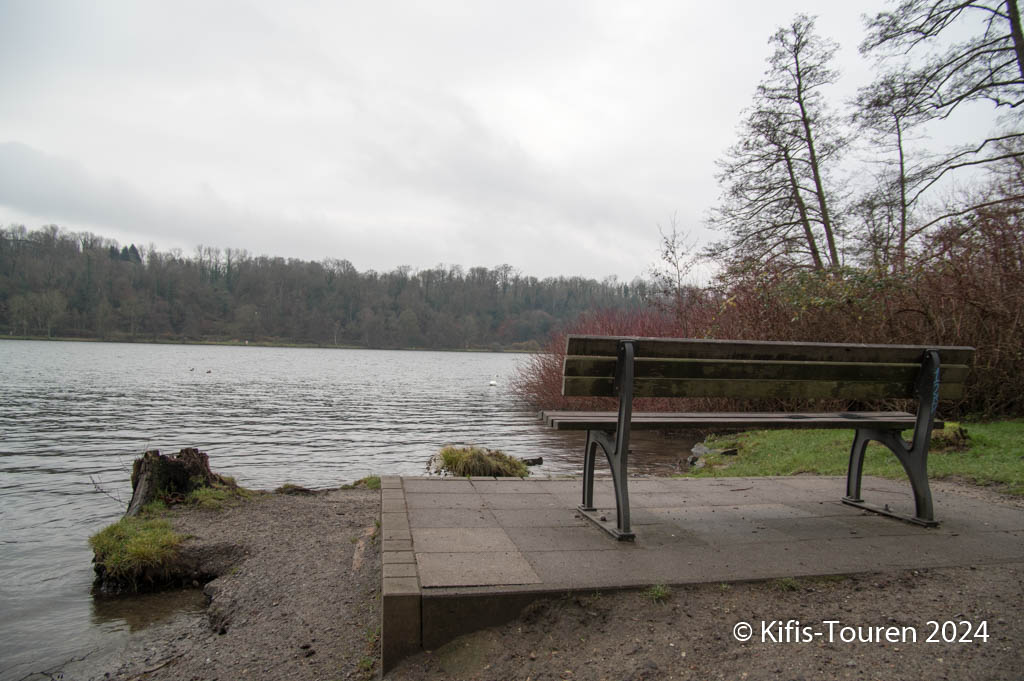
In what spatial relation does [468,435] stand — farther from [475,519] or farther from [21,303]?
[21,303]

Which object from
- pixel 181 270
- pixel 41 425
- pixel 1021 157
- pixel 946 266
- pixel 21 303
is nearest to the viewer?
pixel 946 266

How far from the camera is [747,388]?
4.11 metres

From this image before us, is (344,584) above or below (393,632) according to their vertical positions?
below

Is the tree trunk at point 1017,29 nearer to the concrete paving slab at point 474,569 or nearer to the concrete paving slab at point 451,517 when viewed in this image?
the concrete paving slab at point 451,517

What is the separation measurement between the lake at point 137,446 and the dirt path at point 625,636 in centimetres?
84

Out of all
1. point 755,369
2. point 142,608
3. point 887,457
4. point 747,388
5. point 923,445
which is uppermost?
point 755,369

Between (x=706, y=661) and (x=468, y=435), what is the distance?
14792 mm

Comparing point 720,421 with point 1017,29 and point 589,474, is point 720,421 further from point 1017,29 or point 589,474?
point 1017,29

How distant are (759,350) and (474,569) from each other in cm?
214

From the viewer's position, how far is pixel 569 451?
1516 cm

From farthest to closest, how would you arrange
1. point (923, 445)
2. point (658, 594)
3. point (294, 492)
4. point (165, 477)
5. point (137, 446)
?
point (137, 446) < point (294, 492) < point (165, 477) < point (923, 445) < point (658, 594)

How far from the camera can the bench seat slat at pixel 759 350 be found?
386 cm

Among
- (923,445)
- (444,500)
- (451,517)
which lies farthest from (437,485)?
(923,445)

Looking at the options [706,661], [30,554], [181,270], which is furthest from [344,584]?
[181,270]
